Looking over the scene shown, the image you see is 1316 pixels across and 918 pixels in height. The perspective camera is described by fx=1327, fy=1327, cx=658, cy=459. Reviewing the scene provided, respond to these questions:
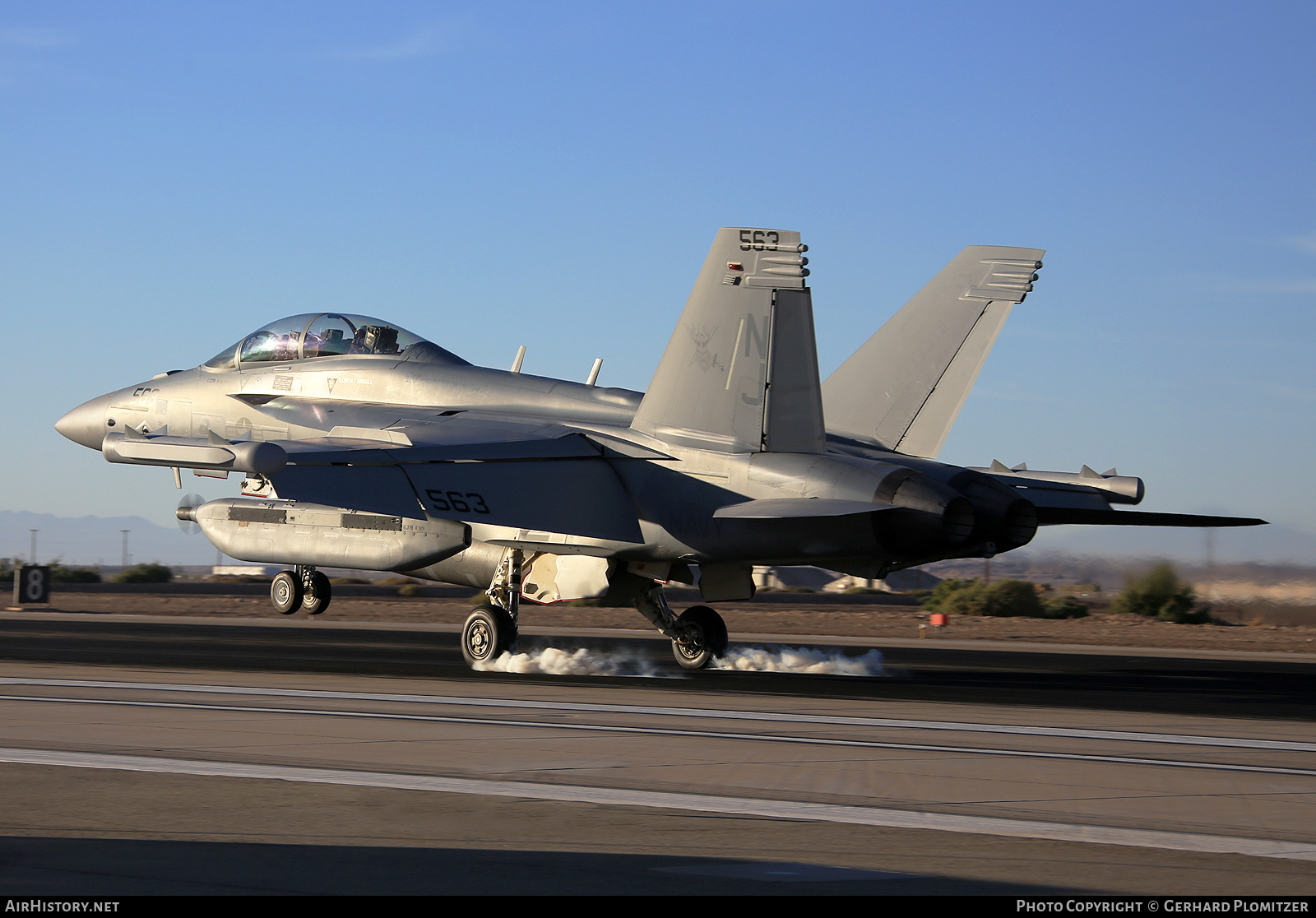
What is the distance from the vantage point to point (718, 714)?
1321 centimetres

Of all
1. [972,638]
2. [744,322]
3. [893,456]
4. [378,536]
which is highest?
[744,322]

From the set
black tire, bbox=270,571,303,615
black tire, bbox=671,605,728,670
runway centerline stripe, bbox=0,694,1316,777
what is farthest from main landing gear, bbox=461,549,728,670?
runway centerline stripe, bbox=0,694,1316,777

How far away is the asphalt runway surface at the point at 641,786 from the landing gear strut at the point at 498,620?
97 centimetres

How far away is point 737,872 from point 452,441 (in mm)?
12019

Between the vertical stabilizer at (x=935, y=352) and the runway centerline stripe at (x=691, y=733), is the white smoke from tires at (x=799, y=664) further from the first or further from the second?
the runway centerline stripe at (x=691, y=733)

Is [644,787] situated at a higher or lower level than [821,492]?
lower

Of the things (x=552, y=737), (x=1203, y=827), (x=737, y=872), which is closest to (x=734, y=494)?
(x=552, y=737)

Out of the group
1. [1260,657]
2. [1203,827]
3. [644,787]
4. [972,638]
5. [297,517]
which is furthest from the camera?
[972,638]

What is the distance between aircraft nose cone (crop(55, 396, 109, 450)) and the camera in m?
22.2

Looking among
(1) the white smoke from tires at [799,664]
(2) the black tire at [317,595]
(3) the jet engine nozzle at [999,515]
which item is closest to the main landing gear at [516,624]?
(1) the white smoke from tires at [799,664]

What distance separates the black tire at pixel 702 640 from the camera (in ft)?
62.8

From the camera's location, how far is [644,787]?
877cm

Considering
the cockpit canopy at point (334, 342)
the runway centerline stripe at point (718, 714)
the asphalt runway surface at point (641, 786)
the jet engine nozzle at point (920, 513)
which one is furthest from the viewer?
the cockpit canopy at point (334, 342)

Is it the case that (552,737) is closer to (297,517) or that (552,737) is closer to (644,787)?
(644,787)
